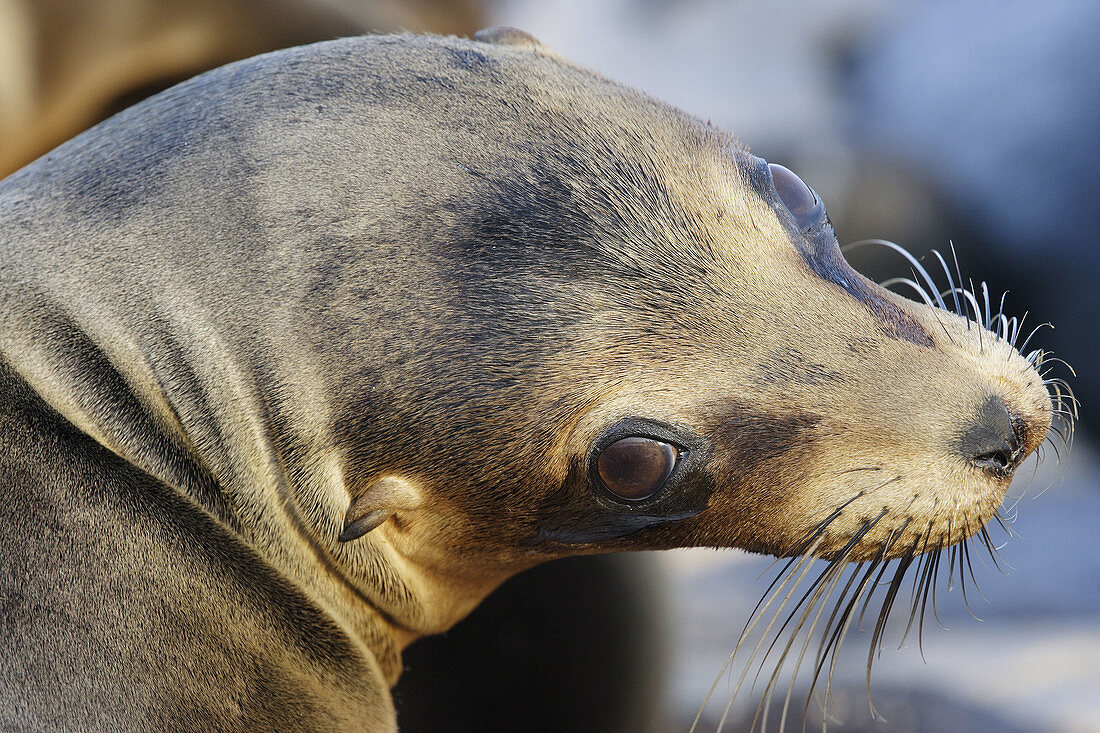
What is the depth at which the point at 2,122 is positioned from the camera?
3049 mm

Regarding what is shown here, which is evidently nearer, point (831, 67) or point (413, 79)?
point (413, 79)

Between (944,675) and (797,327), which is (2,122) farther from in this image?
(944,675)

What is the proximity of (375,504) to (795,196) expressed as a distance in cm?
81

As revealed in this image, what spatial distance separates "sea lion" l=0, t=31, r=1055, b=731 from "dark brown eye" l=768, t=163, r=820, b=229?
0.13 ft

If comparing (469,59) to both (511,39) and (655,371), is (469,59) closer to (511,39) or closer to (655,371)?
(511,39)

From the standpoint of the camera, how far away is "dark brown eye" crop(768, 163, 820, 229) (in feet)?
5.42

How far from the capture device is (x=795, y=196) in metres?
1.67

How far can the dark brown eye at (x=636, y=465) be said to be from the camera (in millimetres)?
1432

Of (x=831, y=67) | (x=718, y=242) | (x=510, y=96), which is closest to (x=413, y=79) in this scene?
(x=510, y=96)

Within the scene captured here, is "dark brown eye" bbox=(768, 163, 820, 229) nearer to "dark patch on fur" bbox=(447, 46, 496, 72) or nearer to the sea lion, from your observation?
the sea lion

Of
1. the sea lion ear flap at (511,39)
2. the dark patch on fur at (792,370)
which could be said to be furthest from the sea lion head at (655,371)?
the sea lion ear flap at (511,39)

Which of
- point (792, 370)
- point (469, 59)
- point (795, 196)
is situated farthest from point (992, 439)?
point (469, 59)

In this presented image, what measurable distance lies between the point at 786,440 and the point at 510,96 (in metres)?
0.65

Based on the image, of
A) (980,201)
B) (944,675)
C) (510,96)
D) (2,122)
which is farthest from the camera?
(980,201)
